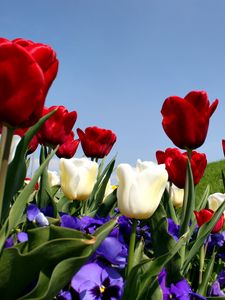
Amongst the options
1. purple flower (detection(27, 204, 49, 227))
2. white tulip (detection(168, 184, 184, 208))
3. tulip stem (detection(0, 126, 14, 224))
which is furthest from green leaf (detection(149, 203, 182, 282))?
Answer: white tulip (detection(168, 184, 184, 208))

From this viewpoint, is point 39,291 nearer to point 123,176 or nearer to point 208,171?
point 123,176

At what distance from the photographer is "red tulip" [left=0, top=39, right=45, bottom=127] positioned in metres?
1.00

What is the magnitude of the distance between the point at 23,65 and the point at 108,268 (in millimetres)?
661

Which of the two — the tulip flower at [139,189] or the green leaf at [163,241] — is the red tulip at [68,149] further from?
the tulip flower at [139,189]

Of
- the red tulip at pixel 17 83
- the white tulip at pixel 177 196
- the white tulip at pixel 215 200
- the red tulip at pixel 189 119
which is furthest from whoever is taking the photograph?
the white tulip at pixel 177 196

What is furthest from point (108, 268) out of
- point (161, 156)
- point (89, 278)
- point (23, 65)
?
point (161, 156)

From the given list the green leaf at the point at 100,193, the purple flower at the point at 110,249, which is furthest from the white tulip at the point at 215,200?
the purple flower at the point at 110,249

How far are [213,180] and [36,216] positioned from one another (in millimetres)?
10078

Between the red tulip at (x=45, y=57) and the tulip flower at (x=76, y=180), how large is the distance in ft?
3.02

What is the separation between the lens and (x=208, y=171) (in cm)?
1245

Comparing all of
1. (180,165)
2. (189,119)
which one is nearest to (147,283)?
(189,119)

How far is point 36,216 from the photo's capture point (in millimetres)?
1470

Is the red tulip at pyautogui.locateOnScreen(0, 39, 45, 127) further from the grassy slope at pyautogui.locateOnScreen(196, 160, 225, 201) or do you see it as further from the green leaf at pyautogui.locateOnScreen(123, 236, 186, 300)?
the grassy slope at pyautogui.locateOnScreen(196, 160, 225, 201)

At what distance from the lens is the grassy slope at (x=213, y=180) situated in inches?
386
